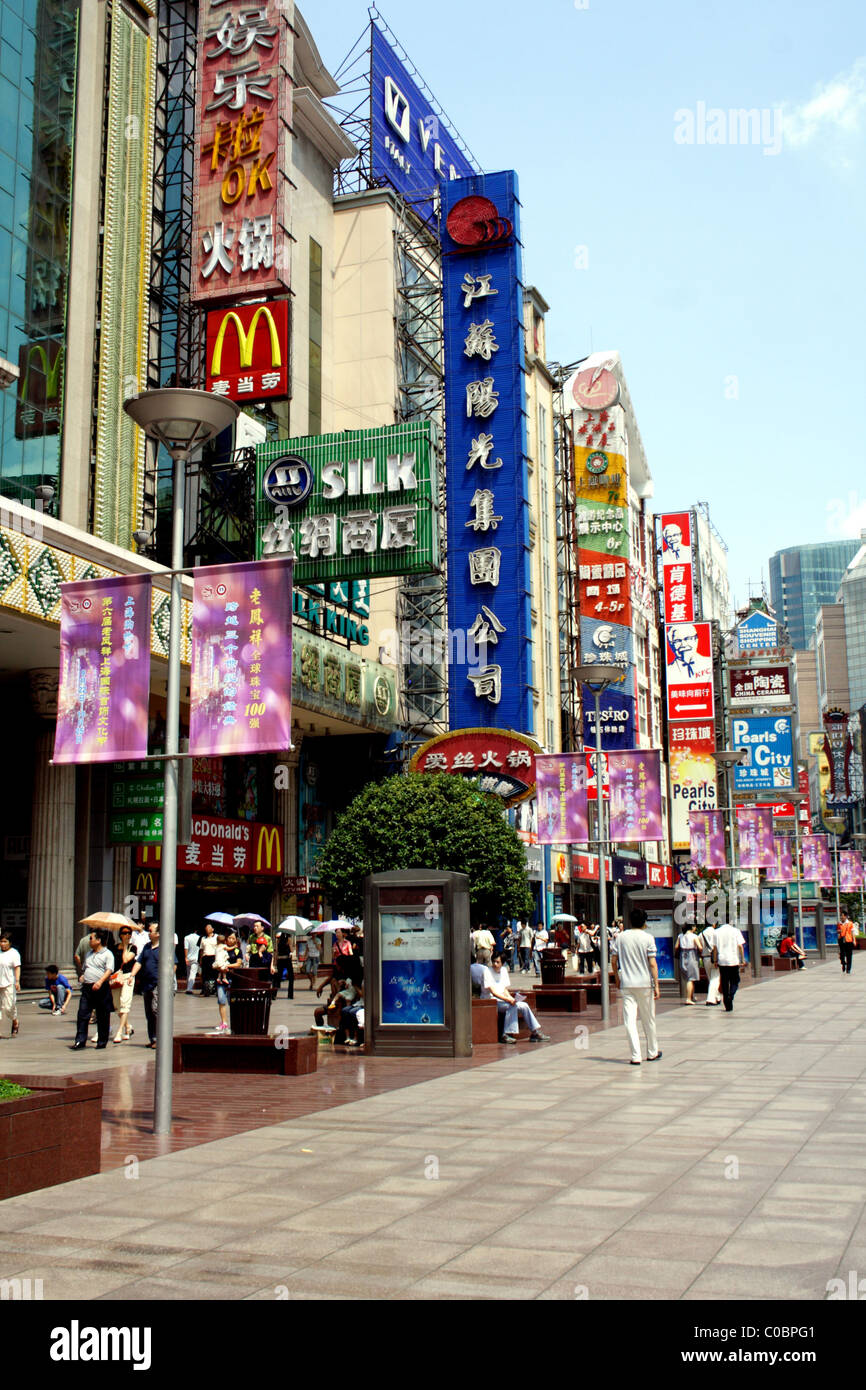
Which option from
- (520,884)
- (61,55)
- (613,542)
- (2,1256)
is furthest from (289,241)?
(613,542)

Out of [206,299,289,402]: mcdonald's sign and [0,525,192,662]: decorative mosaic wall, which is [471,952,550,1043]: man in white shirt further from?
[206,299,289,402]: mcdonald's sign

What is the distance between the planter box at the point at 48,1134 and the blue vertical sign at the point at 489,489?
39.7 m

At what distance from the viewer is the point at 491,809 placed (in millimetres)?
36375

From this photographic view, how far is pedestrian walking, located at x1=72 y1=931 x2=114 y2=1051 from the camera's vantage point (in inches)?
719

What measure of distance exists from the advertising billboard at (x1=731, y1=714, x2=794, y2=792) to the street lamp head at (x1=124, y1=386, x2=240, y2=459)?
5127cm

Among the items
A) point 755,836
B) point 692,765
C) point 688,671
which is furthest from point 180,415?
point 688,671

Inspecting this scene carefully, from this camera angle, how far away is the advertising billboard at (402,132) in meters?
54.7

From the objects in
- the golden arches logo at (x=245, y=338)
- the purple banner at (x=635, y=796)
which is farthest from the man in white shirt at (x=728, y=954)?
the golden arches logo at (x=245, y=338)

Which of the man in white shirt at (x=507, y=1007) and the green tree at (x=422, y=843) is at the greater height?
the green tree at (x=422, y=843)

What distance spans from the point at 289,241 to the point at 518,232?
1927 centimetres

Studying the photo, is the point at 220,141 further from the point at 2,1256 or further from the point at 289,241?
the point at 2,1256

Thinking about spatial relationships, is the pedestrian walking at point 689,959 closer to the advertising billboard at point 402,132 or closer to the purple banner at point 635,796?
the purple banner at point 635,796

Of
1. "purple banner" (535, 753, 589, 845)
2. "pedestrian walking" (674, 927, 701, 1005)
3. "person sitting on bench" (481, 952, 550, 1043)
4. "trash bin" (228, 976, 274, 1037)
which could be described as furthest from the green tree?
"trash bin" (228, 976, 274, 1037)

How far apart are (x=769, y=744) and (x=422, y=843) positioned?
3252cm
